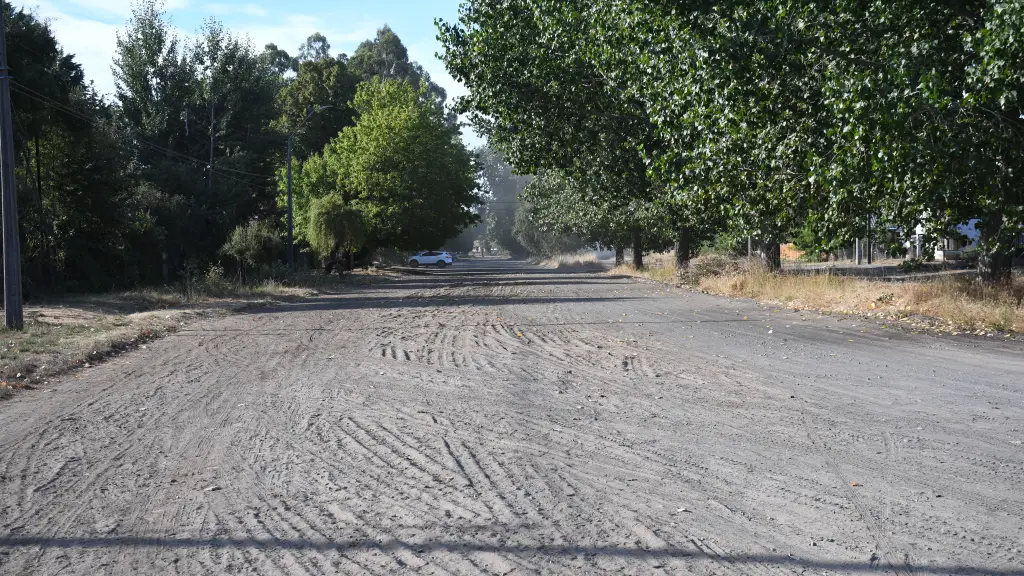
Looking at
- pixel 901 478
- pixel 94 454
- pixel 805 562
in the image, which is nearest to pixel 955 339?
pixel 901 478

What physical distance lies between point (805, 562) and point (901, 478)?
188cm

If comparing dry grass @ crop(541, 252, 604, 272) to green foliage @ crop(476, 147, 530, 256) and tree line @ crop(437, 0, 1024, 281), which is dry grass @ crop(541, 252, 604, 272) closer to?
green foliage @ crop(476, 147, 530, 256)

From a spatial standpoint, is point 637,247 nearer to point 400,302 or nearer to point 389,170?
point 389,170

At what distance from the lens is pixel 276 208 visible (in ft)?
174

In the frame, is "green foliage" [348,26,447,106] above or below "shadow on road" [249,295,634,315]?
above

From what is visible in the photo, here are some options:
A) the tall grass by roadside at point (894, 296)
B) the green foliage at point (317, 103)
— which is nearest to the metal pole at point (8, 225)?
the tall grass by roadside at point (894, 296)

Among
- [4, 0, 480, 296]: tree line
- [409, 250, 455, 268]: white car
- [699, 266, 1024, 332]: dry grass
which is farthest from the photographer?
[409, 250, 455, 268]: white car

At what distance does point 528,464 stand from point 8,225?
1367 centimetres

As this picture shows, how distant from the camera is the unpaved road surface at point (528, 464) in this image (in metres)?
4.84

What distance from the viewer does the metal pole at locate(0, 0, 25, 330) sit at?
16469 millimetres

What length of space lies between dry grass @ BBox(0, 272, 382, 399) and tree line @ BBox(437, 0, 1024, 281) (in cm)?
1075

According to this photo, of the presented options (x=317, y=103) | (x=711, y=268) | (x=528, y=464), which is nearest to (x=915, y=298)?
(x=528, y=464)

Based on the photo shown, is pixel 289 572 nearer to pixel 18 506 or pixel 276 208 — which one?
pixel 18 506

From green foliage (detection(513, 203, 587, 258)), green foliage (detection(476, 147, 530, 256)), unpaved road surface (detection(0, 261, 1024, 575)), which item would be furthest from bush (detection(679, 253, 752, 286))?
green foliage (detection(476, 147, 530, 256))
